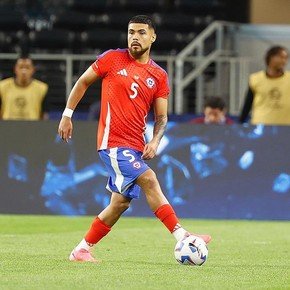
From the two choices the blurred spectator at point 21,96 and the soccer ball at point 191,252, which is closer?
the soccer ball at point 191,252

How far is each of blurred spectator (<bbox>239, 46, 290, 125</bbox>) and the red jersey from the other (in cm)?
561

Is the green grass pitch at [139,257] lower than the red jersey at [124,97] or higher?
lower

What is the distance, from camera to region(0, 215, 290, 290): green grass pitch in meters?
8.38

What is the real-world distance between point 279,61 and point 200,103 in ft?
18.5

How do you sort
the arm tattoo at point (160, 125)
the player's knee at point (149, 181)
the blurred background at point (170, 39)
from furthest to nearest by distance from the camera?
the blurred background at point (170, 39)
the arm tattoo at point (160, 125)
the player's knee at point (149, 181)

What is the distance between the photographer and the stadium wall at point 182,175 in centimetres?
1541

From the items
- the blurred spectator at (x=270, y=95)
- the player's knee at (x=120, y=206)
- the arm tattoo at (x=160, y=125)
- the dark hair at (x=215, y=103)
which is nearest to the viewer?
the player's knee at (x=120, y=206)

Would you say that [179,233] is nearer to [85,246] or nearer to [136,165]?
[136,165]

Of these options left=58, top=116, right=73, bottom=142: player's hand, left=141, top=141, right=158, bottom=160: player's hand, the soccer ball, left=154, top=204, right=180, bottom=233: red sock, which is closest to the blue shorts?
left=141, top=141, right=158, bottom=160: player's hand

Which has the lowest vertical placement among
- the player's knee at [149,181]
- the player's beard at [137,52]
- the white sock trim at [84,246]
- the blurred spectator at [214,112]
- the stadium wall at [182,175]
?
the stadium wall at [182,175]

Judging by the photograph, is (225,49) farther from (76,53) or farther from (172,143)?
(172,143)

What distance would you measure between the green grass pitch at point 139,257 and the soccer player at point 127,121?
0.38m

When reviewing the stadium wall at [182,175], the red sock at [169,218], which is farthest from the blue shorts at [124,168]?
the stadium wall at [182,175]

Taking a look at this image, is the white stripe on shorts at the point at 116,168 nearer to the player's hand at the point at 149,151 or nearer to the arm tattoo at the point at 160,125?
the player's hand at the point at 149,151
